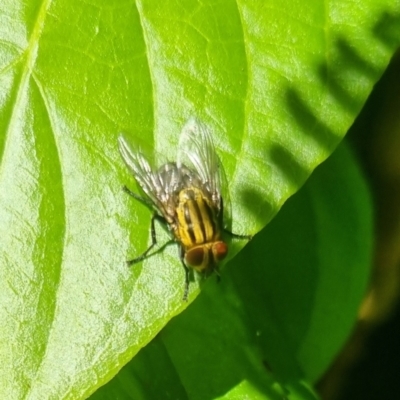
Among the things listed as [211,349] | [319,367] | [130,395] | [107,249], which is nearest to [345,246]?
[319,367]

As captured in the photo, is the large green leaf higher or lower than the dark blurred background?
higher

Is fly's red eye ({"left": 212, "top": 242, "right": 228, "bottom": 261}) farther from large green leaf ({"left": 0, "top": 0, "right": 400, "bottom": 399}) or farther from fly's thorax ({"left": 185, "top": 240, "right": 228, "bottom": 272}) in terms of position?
large green leaf ({"left": 0, "top": 0, "right": 400, "bottom": 399})

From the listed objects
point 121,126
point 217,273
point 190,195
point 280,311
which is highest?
point 121,126

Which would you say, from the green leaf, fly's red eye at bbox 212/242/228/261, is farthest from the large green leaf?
the green leaf

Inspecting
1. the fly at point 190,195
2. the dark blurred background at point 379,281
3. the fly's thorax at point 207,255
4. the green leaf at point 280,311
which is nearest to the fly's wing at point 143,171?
the fly at point 190,195

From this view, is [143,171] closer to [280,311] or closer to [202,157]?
[202,157]

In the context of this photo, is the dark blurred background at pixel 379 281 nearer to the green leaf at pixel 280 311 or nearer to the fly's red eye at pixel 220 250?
the green leaf at pixel 280 311

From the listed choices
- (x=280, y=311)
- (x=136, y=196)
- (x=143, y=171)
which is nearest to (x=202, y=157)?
(x=143, y=171)
